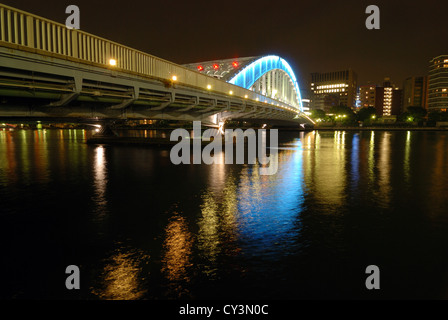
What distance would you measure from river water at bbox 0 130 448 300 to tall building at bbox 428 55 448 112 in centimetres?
18746

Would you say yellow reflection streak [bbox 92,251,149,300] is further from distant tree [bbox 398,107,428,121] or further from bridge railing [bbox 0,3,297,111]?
distant tree [bbox 398,107,428,121]

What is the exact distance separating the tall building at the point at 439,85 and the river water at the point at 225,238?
187465mm

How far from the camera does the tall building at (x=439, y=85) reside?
174500 mm

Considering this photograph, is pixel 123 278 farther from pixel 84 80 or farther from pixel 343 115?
pixel 343 115

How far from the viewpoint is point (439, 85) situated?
177m

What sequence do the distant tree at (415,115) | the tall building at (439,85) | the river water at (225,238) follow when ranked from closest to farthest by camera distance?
the river water at (225,238), the distant tree at (415,115), the tall building at (439,85)

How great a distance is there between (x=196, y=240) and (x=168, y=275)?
2224mm

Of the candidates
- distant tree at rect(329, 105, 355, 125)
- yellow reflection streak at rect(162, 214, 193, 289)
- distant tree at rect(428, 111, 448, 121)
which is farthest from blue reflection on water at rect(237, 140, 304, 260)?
distant tree at rect(329, 105, 355, 125)

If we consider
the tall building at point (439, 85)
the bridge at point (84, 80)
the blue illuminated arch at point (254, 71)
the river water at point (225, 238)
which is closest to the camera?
the river water at point (225, 238)

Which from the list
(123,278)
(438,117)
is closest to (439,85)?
(438,117)

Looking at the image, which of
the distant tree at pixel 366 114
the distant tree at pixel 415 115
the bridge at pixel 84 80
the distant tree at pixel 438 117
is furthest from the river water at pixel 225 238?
the distant tree at pixel 366 114

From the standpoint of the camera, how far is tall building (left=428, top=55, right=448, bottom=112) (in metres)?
174

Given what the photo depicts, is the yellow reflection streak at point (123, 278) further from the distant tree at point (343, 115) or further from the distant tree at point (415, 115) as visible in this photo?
the distant tree at point (343, 115)
